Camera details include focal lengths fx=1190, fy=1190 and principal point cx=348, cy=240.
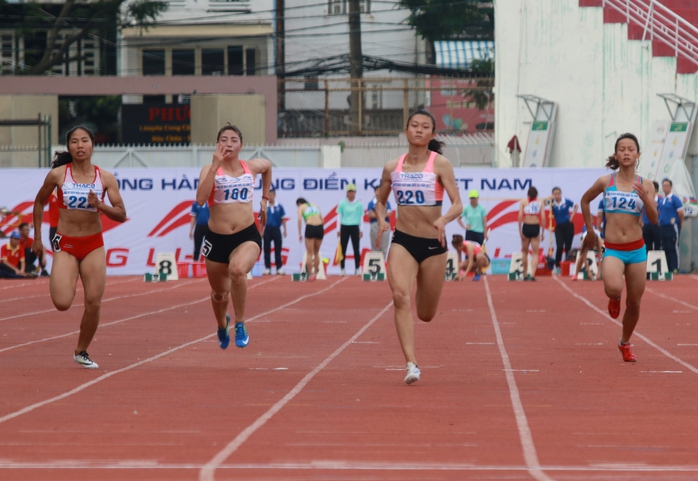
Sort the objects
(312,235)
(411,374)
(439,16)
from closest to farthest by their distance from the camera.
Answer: (411,374) < (312,235) < (439,16)

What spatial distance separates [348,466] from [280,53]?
4932cm

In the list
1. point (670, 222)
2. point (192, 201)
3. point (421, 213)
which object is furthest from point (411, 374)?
point (192, 201)

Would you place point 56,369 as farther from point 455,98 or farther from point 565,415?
point 455,98

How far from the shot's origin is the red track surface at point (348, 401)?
228 inches

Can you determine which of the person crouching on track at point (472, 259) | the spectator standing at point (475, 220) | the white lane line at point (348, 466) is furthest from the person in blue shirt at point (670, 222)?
the white lane line at point (348, 466)

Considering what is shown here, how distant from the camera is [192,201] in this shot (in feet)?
90.9

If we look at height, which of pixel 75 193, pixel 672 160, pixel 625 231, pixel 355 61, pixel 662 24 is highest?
pixel 355 61

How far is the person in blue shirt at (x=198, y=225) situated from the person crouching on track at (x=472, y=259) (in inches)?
208

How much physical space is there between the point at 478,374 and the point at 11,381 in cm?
365

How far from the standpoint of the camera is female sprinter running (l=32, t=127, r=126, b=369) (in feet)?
31.5

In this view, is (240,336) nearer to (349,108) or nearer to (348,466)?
(348,466)

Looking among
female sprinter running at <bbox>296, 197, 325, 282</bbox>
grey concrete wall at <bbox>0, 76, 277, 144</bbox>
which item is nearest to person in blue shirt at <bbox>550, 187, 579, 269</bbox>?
female sprinter running at <bbox>296, 197, 325, 282</bbox>

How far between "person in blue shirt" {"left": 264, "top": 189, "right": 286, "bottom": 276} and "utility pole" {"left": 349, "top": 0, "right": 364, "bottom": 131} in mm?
20293

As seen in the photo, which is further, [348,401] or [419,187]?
[419,187]
